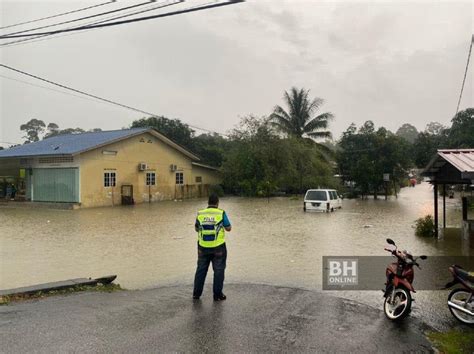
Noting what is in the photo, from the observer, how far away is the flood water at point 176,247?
8.51 metres

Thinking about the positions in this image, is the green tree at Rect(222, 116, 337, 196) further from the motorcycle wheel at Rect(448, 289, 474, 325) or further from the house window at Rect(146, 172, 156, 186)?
the motorcycle wheel at Rect(448, 289, 474, 325)

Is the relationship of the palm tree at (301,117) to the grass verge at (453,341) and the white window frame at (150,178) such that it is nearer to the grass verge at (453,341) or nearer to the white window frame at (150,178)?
the white window frame at (150,178)

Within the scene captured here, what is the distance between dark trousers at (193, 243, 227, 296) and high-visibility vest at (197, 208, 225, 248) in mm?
95

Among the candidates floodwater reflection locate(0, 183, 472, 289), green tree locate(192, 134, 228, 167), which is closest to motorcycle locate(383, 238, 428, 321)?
floodwater reflection locate(0, 183, 472, 289)

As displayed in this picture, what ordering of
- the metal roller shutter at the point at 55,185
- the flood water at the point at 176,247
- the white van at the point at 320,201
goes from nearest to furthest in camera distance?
the flood water at the point at 176,247 → the white van at the point at 320,201 → the metal roller shutter at the point at 55,185

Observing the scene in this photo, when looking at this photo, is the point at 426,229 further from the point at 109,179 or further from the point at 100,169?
the point at 109,179

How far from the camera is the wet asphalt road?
463 centimetres

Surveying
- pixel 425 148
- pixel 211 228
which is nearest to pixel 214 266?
pixel 211 228

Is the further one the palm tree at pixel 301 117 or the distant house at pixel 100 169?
the palm tree at pixel 301 117

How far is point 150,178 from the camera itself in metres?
32.1

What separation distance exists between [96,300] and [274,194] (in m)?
31.1

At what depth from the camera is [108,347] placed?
4559 millimetres

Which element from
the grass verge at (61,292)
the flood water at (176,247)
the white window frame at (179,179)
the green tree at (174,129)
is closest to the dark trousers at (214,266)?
the flood water at (176,247)

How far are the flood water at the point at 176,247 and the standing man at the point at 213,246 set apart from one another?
150 cm
